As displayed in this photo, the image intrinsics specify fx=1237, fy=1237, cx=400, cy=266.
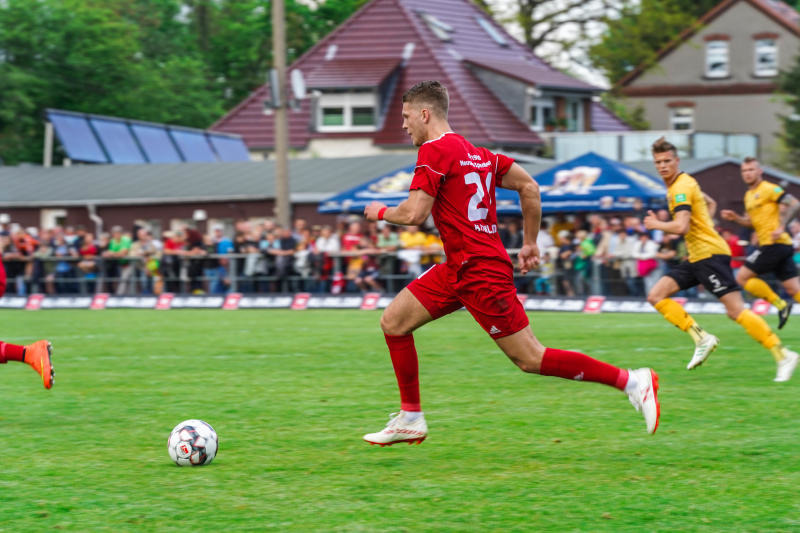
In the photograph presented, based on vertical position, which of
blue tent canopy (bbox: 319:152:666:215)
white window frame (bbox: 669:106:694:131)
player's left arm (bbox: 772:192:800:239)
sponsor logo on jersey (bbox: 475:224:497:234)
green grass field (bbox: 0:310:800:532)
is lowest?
green grass field (bbox: 0:310:800:532)

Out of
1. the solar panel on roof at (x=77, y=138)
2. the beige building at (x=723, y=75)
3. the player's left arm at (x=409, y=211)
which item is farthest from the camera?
the beige building at (x=723, y=75)

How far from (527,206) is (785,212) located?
6.93 m

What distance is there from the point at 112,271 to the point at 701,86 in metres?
36.0

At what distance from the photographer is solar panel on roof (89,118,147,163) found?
39.1m

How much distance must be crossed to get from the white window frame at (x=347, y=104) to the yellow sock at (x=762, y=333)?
30584mm

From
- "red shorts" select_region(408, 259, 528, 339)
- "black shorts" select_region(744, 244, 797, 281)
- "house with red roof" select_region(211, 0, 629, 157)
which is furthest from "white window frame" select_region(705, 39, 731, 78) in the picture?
"red shorts" select_region(408, 259, 528, 339)

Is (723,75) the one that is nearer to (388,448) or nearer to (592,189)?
(592,189)

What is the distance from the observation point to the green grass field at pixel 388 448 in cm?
557

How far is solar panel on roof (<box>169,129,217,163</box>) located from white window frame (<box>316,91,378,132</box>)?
12.9ft

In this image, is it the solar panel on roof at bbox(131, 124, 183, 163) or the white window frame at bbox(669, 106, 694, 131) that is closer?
the solar panel on roof at bbox(131, 124, 183, 163)

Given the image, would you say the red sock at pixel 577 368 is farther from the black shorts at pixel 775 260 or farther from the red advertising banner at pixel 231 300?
the red advertising banner at pixel 231 300

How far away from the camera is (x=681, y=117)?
55.8m

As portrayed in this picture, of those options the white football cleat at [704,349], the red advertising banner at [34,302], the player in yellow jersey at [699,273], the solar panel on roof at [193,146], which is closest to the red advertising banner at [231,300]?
the red advertising banner at [34,302]

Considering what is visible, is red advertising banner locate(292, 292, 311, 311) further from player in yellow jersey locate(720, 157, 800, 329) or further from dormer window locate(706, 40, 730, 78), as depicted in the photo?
dormer window locate(706, 40, 730, 78)
